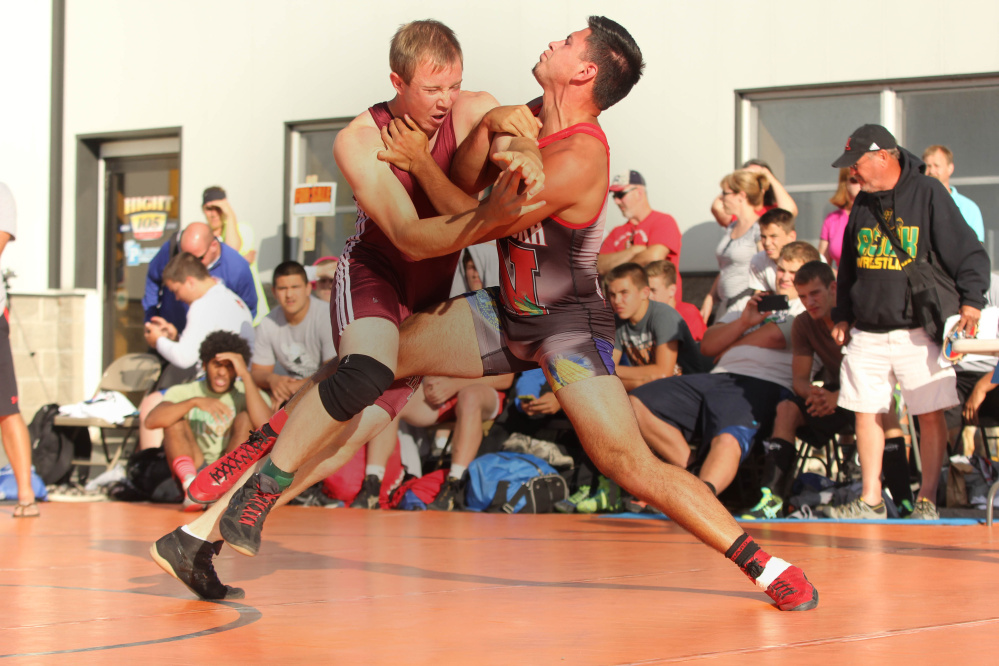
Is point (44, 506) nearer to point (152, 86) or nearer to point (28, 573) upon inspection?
point (28, 573)

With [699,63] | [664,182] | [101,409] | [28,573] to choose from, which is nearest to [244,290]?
[101,409]

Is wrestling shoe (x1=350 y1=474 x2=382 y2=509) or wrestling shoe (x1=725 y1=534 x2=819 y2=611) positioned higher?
wrestling shoe (x1=725 y1=534 x2=819 y2=611)

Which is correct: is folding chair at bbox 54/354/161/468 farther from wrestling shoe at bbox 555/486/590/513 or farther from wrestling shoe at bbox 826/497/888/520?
wrestling shoe at bbox 826/497/888/520

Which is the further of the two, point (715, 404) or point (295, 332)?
point (295, 332)

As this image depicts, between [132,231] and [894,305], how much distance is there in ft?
30.8

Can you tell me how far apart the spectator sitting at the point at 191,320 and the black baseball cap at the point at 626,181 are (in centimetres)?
308

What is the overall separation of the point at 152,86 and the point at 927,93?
7.94 metres

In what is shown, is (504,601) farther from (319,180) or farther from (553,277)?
(319,180)

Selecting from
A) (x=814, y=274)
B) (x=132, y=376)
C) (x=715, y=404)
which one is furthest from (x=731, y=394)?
(x=132, y=376)

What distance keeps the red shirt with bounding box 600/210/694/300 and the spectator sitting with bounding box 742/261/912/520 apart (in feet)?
5.52

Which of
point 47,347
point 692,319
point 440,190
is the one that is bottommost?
point 47,347

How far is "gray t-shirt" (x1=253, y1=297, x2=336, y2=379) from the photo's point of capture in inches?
328

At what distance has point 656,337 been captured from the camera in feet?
24.6

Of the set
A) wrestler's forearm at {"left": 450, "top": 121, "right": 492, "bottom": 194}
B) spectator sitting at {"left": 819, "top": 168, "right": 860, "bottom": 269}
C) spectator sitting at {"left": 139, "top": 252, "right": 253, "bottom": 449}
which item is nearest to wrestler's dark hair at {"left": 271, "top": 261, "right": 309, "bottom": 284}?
spectator sitting at {"left": 139, "top": 252, "right": 253, "bottom": 449}
